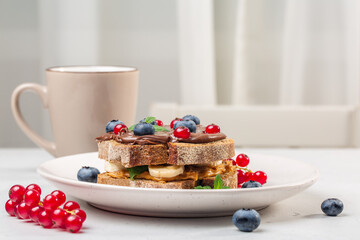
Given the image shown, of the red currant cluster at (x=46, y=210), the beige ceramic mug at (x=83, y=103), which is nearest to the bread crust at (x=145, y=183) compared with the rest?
the red currant cluster at (x=46, y=210)

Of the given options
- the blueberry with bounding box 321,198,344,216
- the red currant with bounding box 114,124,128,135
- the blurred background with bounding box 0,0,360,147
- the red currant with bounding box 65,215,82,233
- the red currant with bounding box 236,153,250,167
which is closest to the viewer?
the red currant with bounding box 65,215,82,233

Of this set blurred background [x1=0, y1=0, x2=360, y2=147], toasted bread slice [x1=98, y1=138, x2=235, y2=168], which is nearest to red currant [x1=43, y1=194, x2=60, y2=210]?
toasted bread slice [x1=98, y1=138, x2=235, y2=168]

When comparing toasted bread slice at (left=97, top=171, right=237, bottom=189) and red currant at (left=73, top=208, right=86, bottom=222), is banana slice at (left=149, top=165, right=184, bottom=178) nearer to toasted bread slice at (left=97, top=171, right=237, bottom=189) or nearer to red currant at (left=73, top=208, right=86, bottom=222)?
toasted bread slice at (left=97, top=171, right=237, bottom=189)

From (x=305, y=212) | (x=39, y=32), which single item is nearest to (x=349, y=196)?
(x=305, y=212)

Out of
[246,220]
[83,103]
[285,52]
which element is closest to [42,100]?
[83,103]

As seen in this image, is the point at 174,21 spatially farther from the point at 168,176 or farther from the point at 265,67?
the point at 168,176

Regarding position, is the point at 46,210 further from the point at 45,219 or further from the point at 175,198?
the point at 175,198
